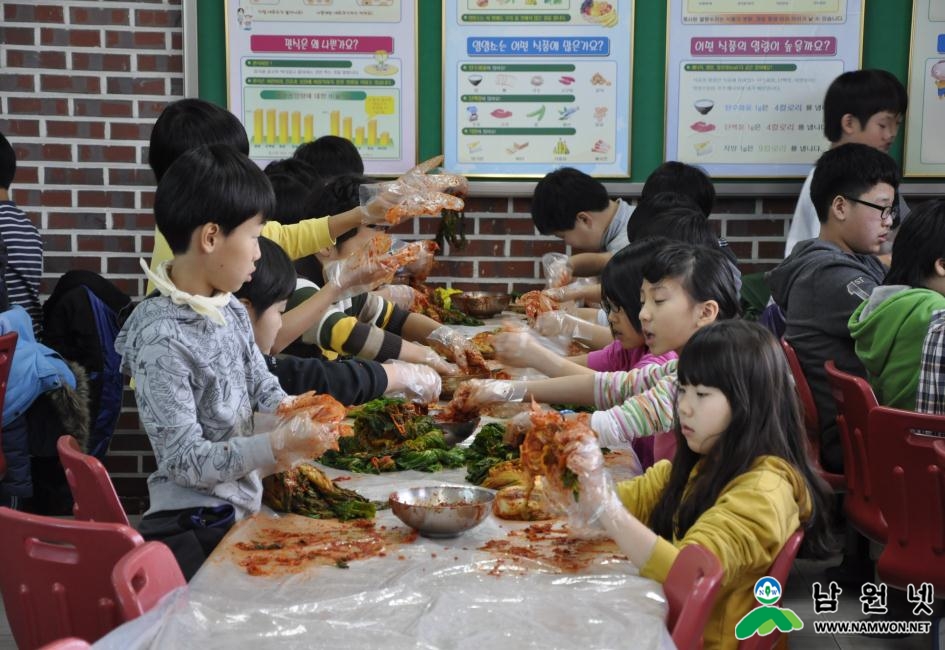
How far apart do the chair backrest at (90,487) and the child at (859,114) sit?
3.31 meters

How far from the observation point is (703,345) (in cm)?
197

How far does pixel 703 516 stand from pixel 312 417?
707mm

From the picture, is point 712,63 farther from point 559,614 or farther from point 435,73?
point 559,614

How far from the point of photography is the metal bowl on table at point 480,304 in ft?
14.9

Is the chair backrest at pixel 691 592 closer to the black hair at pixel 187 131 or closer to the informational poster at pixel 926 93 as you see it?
the black hair at pixel 187 131

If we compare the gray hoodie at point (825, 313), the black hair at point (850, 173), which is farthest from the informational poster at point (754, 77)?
the gray hoodie at point (825, 313)

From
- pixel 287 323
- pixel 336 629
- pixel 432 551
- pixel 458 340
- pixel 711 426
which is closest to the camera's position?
pixel 336 629

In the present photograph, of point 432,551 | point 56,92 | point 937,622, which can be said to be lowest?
point 937,622

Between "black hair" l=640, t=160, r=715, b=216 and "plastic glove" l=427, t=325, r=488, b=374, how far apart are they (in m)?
1.30

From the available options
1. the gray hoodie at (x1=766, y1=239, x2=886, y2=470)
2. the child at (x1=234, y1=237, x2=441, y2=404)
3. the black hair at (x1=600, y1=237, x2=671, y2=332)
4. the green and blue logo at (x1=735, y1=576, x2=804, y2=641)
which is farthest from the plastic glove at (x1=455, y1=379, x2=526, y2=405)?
the gray hoodie at (x1=766, y1=239, x2=886, y2=470)

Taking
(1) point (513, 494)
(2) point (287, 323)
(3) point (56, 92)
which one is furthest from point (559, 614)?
(3) point (56, 92)

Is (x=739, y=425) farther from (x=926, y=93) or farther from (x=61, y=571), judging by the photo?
(x=926, y=93)

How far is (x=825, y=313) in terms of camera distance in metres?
3.40

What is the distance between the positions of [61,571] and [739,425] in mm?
1204
